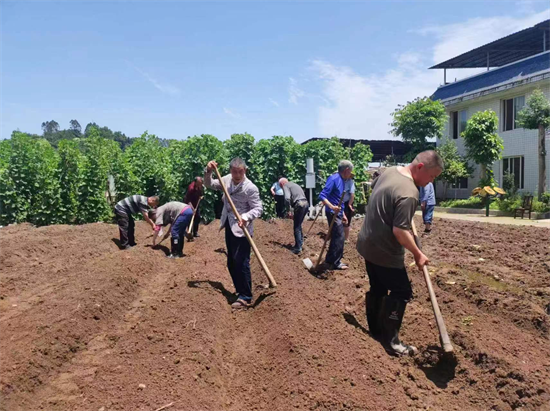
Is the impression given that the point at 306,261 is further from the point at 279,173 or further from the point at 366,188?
the point at 366,188

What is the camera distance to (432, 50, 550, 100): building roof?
20188mm

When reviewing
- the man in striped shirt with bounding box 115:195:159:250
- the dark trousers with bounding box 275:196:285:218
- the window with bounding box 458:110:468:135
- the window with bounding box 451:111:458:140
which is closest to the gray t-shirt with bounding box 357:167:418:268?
the man in striped shirt with bounding box 115:195:159:250

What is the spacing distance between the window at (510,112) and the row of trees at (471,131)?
109 centimetres

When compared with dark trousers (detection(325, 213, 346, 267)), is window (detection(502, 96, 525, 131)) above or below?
above

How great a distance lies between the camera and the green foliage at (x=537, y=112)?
53.5 feet

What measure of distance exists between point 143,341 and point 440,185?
23.9 m

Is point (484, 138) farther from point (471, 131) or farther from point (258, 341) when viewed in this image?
point (258, 341)

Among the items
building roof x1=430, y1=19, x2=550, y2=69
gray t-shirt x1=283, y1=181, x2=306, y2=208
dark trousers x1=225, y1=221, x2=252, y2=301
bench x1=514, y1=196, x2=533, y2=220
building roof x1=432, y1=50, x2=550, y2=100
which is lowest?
bench x1=514, y1=196, x2=533, y2=220

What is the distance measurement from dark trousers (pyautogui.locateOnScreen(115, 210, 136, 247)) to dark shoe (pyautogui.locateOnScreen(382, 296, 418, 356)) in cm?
686

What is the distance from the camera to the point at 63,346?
448cm

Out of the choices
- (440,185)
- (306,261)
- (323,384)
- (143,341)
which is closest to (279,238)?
(306,261)

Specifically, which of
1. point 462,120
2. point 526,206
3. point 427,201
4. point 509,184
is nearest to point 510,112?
point 462,120

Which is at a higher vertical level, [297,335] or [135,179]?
[135,179]

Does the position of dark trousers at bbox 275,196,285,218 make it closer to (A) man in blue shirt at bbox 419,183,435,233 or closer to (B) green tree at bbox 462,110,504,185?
(A) man in blue shirt at bbox 419,183,435,233
